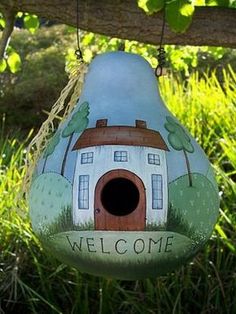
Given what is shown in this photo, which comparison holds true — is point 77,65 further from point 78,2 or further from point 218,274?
point 218,274

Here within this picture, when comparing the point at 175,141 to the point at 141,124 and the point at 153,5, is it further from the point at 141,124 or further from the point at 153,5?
the point at 153,5

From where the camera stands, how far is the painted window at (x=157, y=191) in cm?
174

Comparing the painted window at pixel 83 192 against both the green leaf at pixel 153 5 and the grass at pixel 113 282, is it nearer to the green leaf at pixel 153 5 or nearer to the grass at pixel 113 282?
the green leaf at pixel 153 5

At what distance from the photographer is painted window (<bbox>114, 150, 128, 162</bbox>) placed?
1.74 m

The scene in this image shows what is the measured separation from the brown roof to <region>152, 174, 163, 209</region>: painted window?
71mm

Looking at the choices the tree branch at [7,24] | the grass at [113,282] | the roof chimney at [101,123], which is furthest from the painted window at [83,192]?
the grass at [113,282]

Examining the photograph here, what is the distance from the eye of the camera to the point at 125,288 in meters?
3.28

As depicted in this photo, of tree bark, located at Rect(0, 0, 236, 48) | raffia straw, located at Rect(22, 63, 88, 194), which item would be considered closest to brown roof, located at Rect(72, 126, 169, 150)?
raffia straw, located at Rect(22, 63, 88, 194)

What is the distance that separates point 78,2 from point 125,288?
57.2 inches

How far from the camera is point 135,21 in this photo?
221 cm

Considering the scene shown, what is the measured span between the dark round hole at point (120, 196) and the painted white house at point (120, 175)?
0.05 ft

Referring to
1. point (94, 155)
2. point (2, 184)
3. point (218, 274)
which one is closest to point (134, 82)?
point (94, 155)

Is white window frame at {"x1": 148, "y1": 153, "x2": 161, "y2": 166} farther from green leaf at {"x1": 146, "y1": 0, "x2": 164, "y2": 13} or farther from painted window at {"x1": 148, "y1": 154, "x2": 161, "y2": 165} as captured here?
green leaf at {"x1": 146, "y1": 0, "x2": 164, "y2": 13}

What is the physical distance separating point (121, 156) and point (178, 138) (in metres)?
0.16
